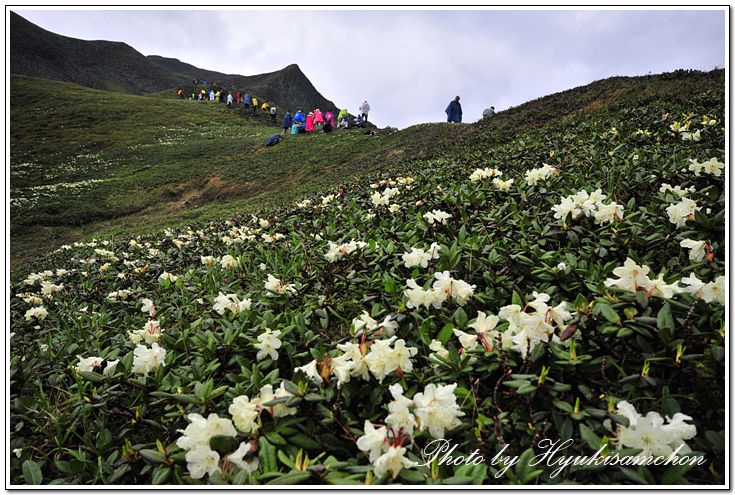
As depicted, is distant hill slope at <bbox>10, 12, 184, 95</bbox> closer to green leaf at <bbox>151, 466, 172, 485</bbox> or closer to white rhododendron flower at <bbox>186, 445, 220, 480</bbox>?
green leaf at <bbox>151, 466, 172, 485</bbox>

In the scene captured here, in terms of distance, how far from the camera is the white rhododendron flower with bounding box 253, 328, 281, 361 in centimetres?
170

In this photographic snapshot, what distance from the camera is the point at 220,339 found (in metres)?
1.98

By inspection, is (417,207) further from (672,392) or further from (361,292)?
(672,392)

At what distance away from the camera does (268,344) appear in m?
1.72

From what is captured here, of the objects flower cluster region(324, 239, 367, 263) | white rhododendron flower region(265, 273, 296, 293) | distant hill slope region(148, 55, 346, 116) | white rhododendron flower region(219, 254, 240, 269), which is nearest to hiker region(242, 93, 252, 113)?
distant hill slope region(148, 55, 346, 116)

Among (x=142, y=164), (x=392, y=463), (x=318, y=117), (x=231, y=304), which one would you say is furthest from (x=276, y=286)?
(x=318, y=117)

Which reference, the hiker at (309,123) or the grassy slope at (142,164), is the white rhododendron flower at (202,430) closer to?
the grassy slope at (142,164)

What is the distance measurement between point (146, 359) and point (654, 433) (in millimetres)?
2186

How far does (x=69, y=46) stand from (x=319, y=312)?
9823 centimetres

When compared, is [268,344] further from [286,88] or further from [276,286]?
[286,88]

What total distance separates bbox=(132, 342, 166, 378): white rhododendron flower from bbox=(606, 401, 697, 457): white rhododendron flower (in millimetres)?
2076

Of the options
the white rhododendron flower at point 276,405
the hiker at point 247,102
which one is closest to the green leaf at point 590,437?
the white rhododendron flower at point 276,405

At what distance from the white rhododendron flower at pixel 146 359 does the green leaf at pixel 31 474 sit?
1.60ft

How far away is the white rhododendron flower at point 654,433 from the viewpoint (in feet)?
3.29
